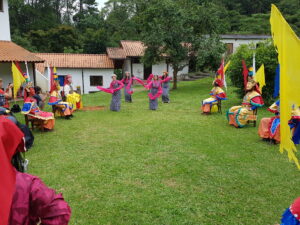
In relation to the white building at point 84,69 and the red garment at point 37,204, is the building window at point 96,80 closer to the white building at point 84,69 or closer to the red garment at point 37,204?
the white building at point 84,69

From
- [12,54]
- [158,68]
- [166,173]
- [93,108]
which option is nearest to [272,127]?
[166,173]

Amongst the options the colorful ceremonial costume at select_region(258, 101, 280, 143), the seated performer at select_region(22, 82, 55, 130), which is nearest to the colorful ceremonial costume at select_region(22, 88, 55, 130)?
the seated performer at select_region(22, 82, 55, 130)

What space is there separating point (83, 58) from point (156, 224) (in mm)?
21716

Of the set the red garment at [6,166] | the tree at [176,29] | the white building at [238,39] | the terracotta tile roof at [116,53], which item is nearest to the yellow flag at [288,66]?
the red garment at [6,166]

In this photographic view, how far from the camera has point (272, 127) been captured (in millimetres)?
6805

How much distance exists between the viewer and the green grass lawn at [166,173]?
3.92m

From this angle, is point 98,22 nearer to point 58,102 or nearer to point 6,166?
point 58,102

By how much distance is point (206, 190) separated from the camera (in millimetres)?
4562

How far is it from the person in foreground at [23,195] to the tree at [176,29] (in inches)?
645

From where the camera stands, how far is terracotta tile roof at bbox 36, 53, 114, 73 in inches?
893

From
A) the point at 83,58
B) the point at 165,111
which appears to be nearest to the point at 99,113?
the point at 165,111

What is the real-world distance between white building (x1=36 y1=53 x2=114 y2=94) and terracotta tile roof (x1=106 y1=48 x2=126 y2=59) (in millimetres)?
507

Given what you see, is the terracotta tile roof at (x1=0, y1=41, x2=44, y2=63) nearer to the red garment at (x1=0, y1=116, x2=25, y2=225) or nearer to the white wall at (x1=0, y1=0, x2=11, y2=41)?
the white wall at (x1=0, y1=0, x2=11, y2=41)

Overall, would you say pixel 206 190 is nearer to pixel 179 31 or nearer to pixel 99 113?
pixel 99 113
